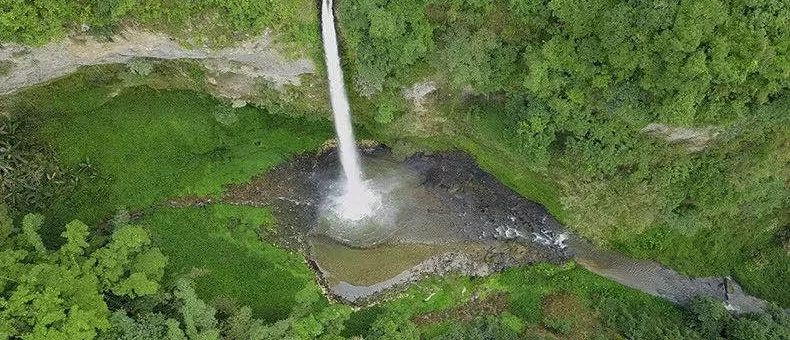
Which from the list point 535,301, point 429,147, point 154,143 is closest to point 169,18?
point 154,143

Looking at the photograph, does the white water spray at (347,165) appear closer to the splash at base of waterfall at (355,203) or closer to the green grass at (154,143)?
the splash at base of waterfall at (355,203)

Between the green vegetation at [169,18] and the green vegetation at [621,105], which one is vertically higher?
the green vegetation at [169,18]

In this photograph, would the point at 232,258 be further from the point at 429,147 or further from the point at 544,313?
the point at 544,313

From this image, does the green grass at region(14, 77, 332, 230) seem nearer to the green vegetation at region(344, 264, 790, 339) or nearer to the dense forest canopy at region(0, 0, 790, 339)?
the dense forest canopy at region(0, 0, 790, 339)

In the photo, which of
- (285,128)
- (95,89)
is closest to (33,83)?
(95,89)

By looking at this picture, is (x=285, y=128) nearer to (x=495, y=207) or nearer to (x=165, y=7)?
(x=165, y=7)

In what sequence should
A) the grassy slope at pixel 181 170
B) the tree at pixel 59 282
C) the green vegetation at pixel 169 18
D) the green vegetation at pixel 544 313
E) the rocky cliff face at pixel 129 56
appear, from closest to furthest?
the green vegetation at pixel 169 18 → the tree at pixel 59 282 → the rocky cliff face at pixel 129 56 → the green vegetation at pixel 544 313 → the grassy slope at pixel 181 170

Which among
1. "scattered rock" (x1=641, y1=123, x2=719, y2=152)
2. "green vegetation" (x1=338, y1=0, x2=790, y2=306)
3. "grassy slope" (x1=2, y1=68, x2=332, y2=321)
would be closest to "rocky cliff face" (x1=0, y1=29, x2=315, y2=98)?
"grassy slope" (x1=2, y1=68, x2=332, y2=321)

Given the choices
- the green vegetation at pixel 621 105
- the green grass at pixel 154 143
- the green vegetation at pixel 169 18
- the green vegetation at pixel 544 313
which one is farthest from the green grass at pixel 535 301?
the green vegetation at pixel 169 18
